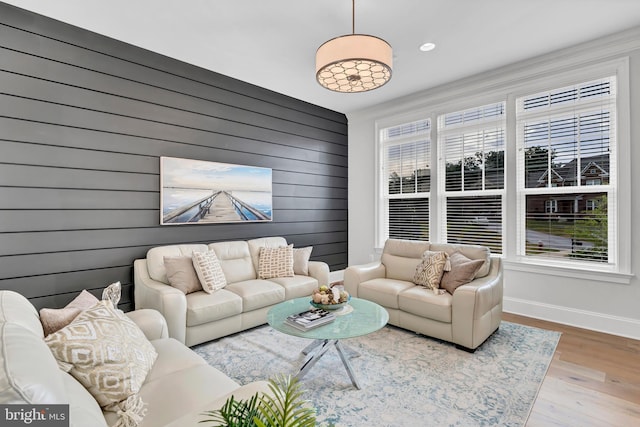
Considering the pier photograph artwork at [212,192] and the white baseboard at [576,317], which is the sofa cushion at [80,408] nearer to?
the pier photograph artwork at [212,192]

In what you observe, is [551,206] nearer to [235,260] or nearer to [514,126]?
[514,126]

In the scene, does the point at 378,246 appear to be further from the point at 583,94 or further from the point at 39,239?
the point at 39,239

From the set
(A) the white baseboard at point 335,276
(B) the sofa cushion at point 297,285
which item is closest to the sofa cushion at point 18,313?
(B) the sofa cushion at point 297,285

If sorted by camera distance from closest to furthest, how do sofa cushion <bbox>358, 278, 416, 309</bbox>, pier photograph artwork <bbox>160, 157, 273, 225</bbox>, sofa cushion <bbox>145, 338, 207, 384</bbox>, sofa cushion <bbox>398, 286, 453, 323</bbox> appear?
sofa cushion <bbox>145, 338, 207, 384</bbox>, sofa cushion <bbox>398, 286, 453, 323</bbox>, sofa cushion <bbox>358, 278, 416, 309</bbox>, pier photograph artwork <bbox>160, 157, 273, 225</bbox>

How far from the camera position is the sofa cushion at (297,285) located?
138 inches

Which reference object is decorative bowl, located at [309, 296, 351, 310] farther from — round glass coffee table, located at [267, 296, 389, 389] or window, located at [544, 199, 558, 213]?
window, located at [544, 199, 558, 213]

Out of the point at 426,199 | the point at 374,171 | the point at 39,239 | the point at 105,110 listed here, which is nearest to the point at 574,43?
the point at 426,199

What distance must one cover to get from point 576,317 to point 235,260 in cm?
374

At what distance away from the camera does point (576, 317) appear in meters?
3.30

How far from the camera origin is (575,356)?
2.66m

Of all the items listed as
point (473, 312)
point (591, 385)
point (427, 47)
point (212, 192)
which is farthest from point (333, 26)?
point (591, 385)

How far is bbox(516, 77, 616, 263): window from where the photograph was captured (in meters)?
3.20

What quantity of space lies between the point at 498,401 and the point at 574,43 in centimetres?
347

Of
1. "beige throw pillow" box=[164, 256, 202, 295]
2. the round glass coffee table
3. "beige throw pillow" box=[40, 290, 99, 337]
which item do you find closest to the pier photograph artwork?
"beige throw pillow" box=[164, 256, 202, 295]
